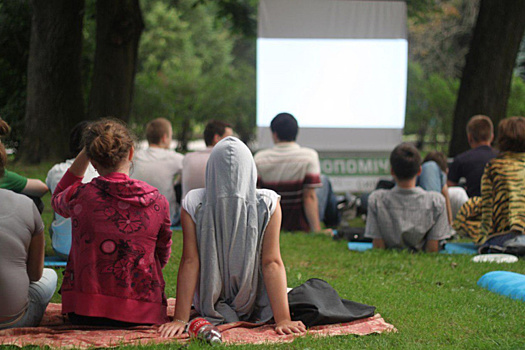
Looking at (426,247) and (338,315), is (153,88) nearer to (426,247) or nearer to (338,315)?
(426,247)

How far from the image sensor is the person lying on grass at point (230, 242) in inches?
145

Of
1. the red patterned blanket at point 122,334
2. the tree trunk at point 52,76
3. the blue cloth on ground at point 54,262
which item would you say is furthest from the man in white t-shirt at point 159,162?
the red patterned blanket at point 122,334

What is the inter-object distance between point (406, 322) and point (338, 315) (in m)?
0.51

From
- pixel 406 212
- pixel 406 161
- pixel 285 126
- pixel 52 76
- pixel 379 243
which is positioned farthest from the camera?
pixel 52 76

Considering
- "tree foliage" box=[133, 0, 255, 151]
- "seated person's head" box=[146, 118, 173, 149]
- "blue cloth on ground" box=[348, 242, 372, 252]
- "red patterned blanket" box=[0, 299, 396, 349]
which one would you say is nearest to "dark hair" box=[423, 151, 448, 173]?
"blue cloth on ground" box=[348, 242, 372, 252]

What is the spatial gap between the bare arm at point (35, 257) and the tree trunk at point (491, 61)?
357 inches

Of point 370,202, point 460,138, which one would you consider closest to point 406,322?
point 370,202

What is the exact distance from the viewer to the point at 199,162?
24.5ft

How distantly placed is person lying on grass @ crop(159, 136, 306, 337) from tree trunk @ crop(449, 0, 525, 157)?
8.35 m

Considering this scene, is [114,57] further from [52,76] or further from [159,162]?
[159,162]

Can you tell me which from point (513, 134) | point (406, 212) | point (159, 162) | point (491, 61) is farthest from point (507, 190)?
point (491, 61)

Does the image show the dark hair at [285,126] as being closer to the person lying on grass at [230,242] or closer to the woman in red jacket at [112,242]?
the person lying on grass at [230,242]

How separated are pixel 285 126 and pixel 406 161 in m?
1.85

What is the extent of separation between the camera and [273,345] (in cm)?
348
